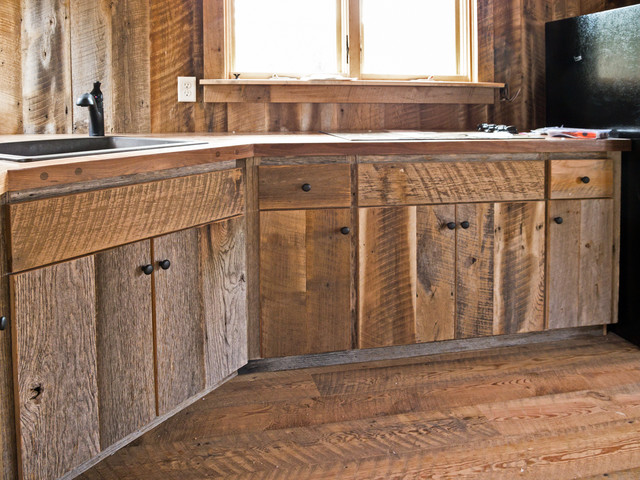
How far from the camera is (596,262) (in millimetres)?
2496

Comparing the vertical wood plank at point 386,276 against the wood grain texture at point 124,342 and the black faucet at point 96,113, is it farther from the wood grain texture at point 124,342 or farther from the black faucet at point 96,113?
the black faucet at point 96,113

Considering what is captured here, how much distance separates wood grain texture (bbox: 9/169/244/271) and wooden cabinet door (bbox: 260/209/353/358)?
0.22 m

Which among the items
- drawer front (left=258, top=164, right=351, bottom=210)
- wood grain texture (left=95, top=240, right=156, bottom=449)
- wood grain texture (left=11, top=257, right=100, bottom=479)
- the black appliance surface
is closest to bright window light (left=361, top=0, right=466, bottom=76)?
the black appliance surface

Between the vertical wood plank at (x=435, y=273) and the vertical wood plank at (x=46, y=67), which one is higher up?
the vertical wood plank at (x=46, y=67)

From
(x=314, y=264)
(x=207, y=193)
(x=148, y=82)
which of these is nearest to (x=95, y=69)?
(x=148, y=82)

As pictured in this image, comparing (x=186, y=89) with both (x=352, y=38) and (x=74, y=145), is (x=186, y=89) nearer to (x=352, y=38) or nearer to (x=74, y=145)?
(x=74, y=145)

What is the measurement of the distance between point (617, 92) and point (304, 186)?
134 centimetres

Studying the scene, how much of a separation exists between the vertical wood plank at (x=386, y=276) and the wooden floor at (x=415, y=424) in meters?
0.16

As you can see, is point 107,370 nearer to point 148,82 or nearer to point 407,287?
point 407,287

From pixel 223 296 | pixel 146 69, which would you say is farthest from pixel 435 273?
pixel 146 69

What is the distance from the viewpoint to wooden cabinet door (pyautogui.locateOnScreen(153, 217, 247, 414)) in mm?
1760

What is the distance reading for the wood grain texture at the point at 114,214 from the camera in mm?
1300

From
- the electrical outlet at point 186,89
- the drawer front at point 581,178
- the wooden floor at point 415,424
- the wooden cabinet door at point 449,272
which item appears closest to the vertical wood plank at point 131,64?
the electrical outlet at point 186,89

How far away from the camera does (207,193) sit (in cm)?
189
